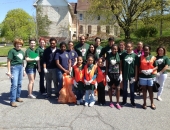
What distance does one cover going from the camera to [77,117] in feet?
15.4

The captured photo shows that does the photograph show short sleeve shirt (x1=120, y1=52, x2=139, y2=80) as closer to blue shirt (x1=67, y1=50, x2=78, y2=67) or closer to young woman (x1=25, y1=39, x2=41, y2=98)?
blue shirt (x1=67, y1=50, x2=78, y2=67)

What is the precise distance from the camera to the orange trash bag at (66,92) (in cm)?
572

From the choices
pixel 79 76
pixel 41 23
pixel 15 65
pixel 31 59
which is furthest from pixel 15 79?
pixel 41 23

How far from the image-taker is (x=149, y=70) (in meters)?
5.18

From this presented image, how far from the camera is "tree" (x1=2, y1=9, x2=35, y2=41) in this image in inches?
2107

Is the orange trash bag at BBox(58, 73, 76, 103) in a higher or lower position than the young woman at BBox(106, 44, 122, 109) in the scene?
lower

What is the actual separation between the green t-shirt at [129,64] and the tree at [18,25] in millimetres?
47144

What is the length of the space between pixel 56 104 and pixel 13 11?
65.7 meters

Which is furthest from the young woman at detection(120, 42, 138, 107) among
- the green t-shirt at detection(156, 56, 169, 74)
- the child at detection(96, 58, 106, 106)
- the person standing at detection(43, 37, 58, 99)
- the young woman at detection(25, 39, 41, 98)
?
the young woman at detection(25, 39, 41, 98)

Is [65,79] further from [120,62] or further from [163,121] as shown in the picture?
[163,121]

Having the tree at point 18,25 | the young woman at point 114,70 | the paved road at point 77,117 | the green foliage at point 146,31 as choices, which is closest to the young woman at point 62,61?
the paved road at point 77,117

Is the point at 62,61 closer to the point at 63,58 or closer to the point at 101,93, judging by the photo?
the point at 63,58

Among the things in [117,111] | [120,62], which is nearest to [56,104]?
[117,111]

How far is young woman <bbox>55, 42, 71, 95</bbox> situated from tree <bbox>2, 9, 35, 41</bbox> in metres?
45.9
